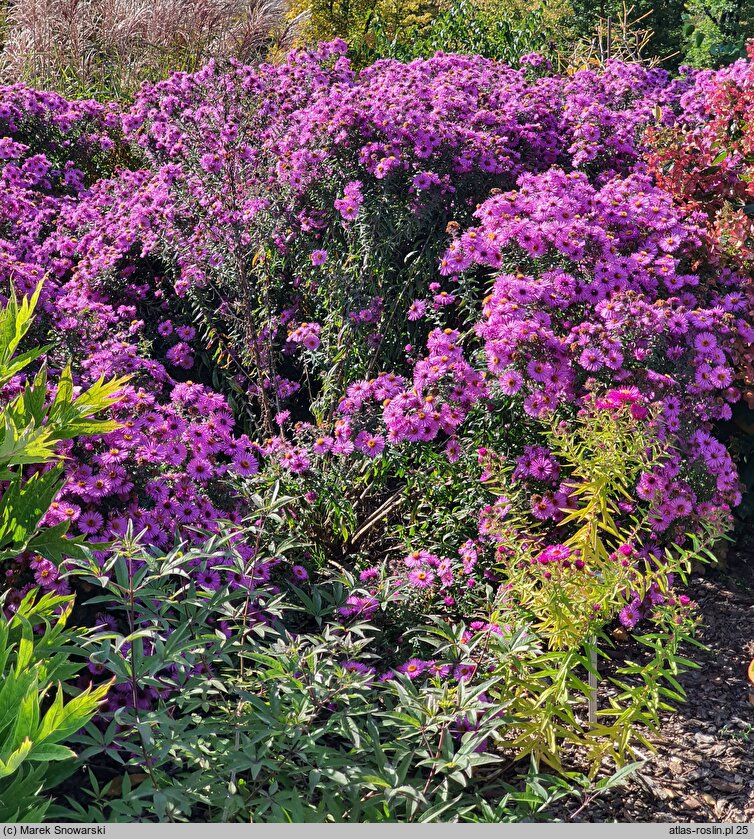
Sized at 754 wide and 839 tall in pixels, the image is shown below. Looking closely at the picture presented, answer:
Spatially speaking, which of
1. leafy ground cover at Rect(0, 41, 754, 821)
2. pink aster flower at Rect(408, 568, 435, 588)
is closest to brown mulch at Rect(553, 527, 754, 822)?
leafy ground cover at Rect(0, 41, 754, 821)

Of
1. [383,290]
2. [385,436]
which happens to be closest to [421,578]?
[385,436]

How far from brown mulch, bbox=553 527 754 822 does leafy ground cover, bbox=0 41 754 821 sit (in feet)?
0.34

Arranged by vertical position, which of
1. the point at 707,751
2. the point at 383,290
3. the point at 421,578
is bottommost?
the point at 707,751

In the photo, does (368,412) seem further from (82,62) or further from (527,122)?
(82,62)

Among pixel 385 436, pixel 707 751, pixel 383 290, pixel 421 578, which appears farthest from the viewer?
pixel 383 290

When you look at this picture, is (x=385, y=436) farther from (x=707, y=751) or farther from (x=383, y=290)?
(x=707, y=751)

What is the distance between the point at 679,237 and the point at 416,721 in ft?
7.88

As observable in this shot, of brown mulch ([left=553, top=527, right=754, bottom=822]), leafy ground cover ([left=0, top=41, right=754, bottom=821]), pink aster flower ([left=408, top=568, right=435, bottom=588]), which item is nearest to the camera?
leafy ground cover ([left=0, top=41, right=754, bottom=821])

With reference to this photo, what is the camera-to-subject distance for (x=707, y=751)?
289 centimetres

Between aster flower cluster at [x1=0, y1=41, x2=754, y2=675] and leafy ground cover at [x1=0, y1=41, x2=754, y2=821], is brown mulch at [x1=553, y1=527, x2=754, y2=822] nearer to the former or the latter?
leafy ground cover at [x1=0, y1=41, x2=754, y2=821]

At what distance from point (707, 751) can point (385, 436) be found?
1494 millimetres

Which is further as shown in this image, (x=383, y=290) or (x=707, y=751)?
(x=383, y=290)

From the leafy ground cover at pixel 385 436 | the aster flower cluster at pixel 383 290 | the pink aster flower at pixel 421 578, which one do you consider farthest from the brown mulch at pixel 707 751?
the pink aster flower at pixel 421 578

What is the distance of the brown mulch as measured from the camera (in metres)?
2.67
